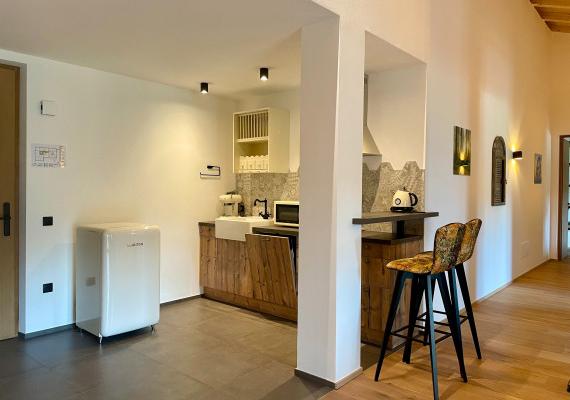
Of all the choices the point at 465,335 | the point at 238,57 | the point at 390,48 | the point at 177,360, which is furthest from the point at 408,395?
the point at 238,57

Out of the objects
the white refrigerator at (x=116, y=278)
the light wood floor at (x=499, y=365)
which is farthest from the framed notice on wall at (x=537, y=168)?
the white refrigerator at (x=116, y=278)

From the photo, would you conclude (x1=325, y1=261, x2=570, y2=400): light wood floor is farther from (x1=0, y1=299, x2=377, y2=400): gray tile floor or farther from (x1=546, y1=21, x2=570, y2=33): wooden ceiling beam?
(x1=546, y1=21, x2=570, y2=33): wooden ceiling beam

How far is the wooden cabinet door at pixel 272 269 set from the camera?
3982 millimetres

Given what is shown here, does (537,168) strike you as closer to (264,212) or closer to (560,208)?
(560,208)

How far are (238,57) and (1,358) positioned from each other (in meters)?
2.95

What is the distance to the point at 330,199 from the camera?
2.71m

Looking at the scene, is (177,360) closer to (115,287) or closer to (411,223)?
(115,287)

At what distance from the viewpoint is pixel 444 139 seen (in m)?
4.02

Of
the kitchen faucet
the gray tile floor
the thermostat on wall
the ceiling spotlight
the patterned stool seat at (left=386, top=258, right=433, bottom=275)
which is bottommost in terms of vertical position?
the gray tile floor

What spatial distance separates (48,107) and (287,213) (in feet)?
7.77

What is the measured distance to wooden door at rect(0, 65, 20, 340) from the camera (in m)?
3.53

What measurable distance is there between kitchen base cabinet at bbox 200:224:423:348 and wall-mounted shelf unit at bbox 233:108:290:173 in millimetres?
888

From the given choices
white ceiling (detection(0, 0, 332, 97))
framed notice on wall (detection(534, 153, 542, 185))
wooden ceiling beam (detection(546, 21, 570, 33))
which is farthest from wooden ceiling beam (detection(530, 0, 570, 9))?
white ceiling (detection(0, 0, 332, 97))

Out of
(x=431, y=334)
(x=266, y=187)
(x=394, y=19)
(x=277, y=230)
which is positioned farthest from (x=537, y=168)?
(x=431, y=334)
